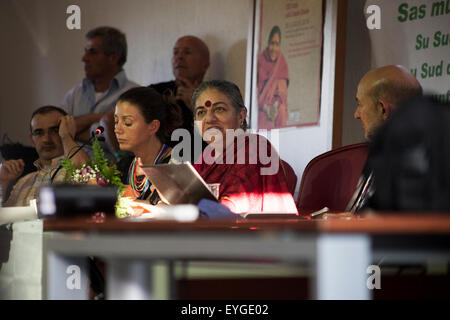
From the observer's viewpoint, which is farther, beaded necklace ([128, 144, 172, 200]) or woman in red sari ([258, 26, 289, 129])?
woman in red sari ([258, 26, 289, 129])

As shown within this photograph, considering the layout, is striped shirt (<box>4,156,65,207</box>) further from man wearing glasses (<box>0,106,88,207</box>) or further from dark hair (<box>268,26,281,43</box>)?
dark hair (<box>268,26,281,43</box>)

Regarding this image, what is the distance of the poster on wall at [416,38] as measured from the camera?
4.25 metres

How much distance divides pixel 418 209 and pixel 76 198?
0.87 meters

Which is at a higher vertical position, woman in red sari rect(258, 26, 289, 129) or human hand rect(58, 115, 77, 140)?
woman in red sari rect(258, 26, 289, 129)

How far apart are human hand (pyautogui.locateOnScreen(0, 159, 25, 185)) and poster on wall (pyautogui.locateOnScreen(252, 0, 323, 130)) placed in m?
1.67

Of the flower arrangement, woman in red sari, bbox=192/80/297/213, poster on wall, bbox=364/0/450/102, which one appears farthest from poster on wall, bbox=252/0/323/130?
the flower arrangement

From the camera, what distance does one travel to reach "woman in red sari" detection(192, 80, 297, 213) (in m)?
3.36

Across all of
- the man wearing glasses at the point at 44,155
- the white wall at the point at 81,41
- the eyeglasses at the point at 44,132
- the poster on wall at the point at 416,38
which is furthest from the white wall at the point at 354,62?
the eyeglasses at the point at 44,132

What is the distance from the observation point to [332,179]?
3648mm

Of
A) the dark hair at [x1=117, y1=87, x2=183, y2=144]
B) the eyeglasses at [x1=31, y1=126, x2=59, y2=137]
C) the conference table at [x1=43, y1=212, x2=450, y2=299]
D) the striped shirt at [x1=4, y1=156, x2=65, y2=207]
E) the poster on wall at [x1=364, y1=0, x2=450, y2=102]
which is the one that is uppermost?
the poster on wall at [x1=364, y1=0, x2=450, y2=102]

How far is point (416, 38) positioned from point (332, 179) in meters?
1.22
